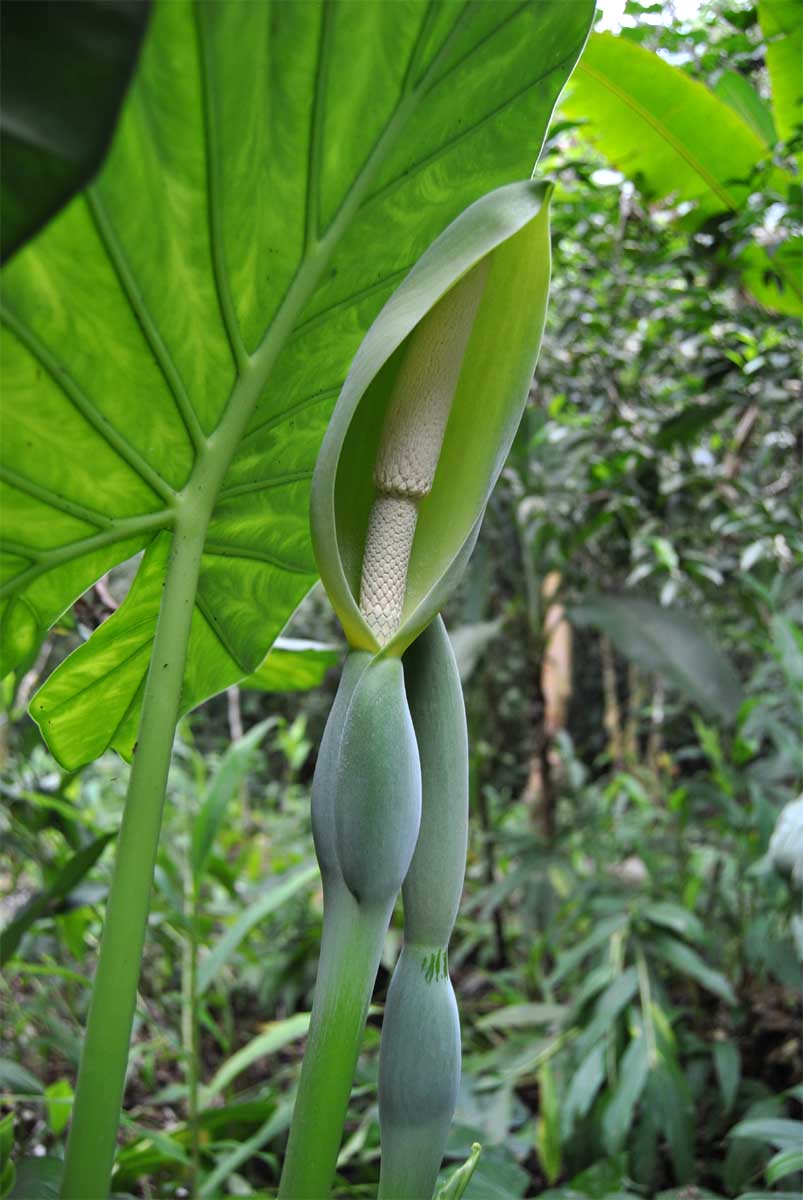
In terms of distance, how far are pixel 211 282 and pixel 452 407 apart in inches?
5.7

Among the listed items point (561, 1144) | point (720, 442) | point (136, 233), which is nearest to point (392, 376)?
point (136, 233)

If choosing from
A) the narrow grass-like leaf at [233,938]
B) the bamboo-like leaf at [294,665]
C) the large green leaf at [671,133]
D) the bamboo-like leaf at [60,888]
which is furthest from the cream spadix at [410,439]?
the large green leaf at [671,133]

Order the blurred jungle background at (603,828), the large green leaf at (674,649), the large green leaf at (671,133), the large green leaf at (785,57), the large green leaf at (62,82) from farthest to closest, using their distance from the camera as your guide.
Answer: the large green leaf at (674,649) → the large green leaf at (671,133) → the blurred jungle background at (603,828) → the large green leaf at (785,57) → the large green leaf at (62,82)

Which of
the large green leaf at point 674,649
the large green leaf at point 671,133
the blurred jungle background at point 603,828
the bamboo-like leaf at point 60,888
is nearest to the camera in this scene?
the bamboo-like leaf at point 60,888

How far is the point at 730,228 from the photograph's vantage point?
1.48 m

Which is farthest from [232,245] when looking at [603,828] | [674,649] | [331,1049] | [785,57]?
[603,828]

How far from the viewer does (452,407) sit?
51cm

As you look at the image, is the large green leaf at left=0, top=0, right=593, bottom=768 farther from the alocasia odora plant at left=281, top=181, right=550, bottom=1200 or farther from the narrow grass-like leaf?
the narrow grass-like leaf

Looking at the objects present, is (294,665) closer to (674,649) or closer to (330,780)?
(330,780)

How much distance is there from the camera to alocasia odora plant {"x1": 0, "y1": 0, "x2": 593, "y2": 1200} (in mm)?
460

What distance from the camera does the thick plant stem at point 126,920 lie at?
1.43 ft

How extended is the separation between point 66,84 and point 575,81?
1.44 metres

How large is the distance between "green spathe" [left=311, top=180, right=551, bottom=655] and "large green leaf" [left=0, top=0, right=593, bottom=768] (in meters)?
0.10

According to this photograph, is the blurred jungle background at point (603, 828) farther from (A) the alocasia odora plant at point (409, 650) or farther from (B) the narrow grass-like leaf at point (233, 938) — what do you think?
(A) the alocasia odora plant at point (409, 650)
